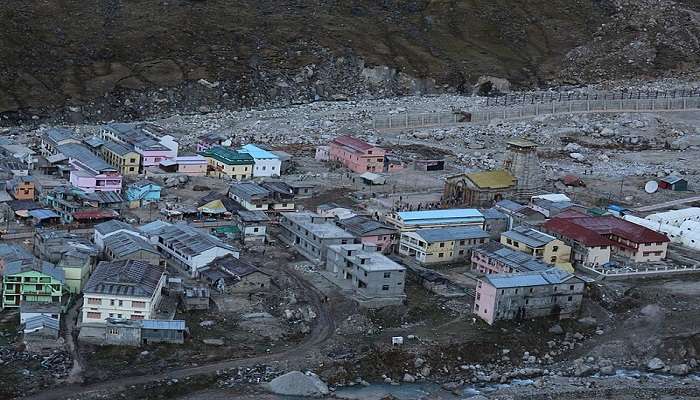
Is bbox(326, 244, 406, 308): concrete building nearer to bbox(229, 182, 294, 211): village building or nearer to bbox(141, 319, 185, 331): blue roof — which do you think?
bbox(141, 319, 185, 331): blue roof

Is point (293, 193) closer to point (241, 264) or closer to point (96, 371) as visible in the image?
point (241, 264)

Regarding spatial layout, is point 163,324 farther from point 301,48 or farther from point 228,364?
point 301,48

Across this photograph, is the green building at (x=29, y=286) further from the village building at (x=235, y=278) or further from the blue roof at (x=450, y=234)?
the blue roof at (x=450, y=234)

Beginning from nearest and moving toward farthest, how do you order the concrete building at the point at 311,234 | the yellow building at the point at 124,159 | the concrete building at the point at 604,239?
the concrete building at the point at 311,234, the concrete building at the point at 604,239, the yellow building at the point at 124,159

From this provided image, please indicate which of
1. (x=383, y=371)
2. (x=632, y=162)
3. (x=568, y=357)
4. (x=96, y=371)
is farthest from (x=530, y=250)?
(x=632, y=162)

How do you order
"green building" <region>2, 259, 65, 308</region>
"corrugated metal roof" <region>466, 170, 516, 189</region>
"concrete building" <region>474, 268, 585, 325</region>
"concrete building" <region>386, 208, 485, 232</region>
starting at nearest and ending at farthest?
"green building" <region>2, 259, 65, 308</region>, "concrete building" <region>474, 268, 585, 325</region>, "concrete building" <region>386, 208, 485, 232</region>, "corrugated metal roof" <region>466, 170, 516, 189</region>

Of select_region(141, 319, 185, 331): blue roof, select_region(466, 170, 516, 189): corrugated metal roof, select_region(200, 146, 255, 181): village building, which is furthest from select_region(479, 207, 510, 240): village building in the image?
select_region(141, 319, 185, 331): blue roof

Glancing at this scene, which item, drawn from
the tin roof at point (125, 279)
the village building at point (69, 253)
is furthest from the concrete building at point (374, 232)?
the village building at point (69, 253)
